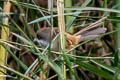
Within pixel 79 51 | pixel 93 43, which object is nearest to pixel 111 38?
pixel 93 43

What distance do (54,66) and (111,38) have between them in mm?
1068

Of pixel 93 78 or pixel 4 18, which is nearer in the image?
pixel 4 18

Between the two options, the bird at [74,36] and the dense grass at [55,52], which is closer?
the dense grass at [55,52]

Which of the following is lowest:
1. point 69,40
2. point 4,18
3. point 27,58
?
point 27,58

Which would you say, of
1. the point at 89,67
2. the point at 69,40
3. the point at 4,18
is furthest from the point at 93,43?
the point at 89,67

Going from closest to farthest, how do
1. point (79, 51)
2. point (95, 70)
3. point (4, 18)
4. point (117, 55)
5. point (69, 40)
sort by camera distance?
point (95, 70) → point (117, 55) → point (4, 18) → point (69, 40) → point (79, 51)

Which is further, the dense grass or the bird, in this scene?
the bird

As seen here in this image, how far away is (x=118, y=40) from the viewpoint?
0.50 meters

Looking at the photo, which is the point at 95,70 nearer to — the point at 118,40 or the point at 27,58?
the point at 118,40

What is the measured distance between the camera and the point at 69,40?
1088 millimetres

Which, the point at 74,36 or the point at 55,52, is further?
the point at 74,36

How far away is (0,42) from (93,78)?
103cm

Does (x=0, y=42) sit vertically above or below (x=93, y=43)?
above

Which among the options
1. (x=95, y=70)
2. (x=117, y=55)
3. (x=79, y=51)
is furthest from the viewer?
(x=79, y=51)
